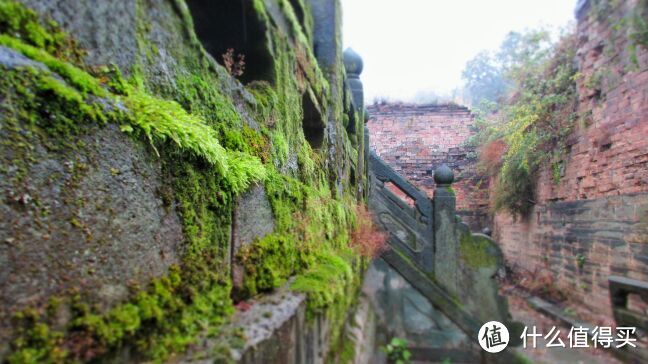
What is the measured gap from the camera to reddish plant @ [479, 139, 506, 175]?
1005 cm

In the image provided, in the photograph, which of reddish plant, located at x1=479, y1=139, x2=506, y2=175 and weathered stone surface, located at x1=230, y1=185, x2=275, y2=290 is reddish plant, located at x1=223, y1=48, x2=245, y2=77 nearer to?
weathered stone surface, located at x1=230, y1=185, x2=275, y2=290

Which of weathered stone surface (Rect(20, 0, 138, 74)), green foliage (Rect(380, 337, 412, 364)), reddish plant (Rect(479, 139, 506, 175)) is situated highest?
reddish plant (Rect(479, 139, 506, 175))

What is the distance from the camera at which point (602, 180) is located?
6102 mm

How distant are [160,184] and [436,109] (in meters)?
13.2

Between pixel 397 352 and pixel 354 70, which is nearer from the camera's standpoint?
pixel 354 70

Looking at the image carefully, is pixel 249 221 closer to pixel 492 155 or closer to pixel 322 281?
pixel 322 281

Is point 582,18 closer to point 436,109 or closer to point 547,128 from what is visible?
point 547,128

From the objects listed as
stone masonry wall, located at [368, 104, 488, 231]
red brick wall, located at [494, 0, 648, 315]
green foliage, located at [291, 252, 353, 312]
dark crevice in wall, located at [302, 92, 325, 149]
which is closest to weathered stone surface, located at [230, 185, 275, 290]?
green foliage, located at [291, 252, 353, 312]

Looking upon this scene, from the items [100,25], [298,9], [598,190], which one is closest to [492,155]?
[598,190]

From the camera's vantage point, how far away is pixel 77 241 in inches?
21.5

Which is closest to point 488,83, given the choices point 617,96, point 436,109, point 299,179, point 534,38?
point 436,109

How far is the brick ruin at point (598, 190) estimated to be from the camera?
542cm

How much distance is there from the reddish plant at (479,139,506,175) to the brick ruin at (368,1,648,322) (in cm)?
145

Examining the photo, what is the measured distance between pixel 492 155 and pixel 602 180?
4297 mm
